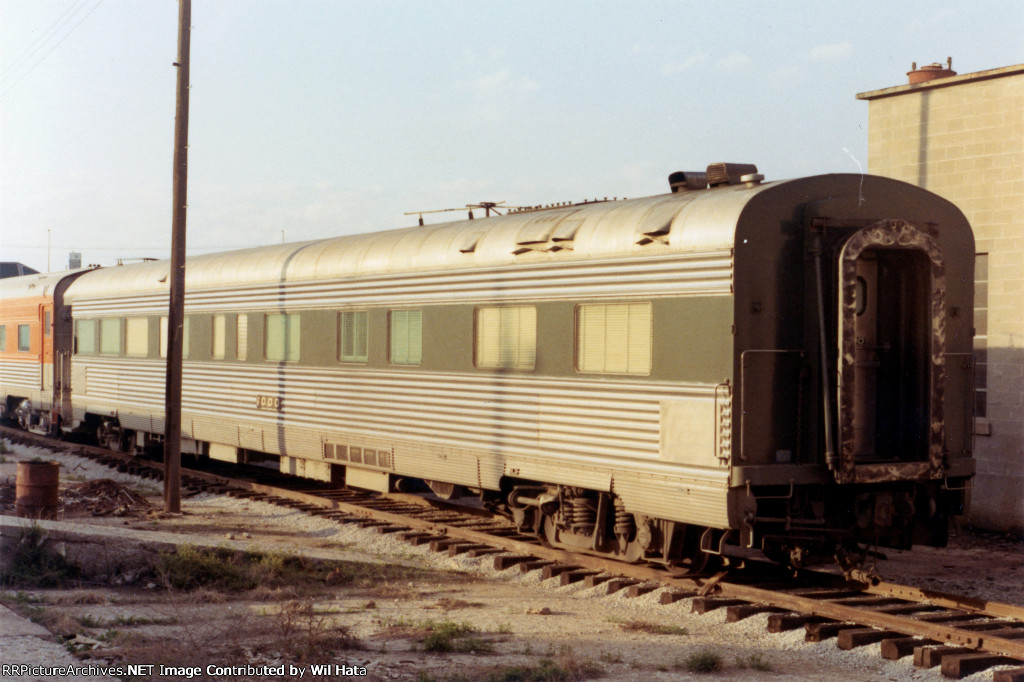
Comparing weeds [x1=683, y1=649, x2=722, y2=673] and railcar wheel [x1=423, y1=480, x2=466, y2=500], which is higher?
railcar wheel [x1=423, y1=480, x2=466, y2=500]

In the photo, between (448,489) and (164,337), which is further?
(164,337)

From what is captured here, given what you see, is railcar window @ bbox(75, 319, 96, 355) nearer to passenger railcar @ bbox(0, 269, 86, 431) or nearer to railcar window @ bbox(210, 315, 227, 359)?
passenger railcar @ bbox(0, 269, 86, 431)

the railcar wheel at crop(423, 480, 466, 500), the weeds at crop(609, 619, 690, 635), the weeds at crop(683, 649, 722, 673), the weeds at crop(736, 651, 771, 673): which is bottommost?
the weeds at crop(609, 619, 690, 635)

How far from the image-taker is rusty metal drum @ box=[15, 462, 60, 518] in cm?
1309

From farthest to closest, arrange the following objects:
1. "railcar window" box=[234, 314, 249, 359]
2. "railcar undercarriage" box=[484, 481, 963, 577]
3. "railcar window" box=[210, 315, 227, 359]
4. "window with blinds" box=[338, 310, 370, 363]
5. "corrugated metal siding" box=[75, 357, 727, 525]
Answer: "railcar window" box=[210, 315, 227, 359]
"railcar window" box=[234, 314, 249, 359]
"window with blinds" box=[338, 310, 370, 363]
"corrugated metal siding" box=[75, 357, 727, 525]
"railcar undercarriage" box=[484, 481, 963, 577]

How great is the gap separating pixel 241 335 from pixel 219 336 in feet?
2.63

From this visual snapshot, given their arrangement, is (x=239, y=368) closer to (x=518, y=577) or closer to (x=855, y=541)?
(x=518, y=577)

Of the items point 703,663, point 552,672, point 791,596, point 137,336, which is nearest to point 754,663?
point 703,663

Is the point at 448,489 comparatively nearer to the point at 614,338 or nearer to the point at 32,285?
the point at 614,338

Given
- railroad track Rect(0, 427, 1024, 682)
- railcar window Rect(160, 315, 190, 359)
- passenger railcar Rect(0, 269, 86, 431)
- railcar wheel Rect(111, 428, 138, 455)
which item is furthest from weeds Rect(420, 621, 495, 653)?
passenger railcar Rect(0, 269, 86, 431)

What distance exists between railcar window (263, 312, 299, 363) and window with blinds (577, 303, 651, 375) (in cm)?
593

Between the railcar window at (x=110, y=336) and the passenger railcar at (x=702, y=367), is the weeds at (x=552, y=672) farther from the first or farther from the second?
the railcar window at (x=110, y=336)

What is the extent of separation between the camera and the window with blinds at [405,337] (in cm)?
1273

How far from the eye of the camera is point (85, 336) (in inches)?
Answer: 845
